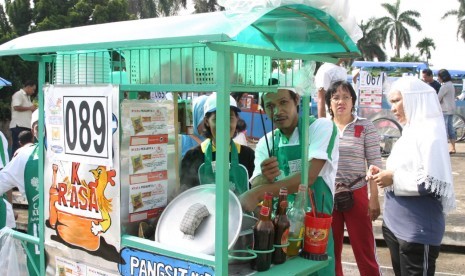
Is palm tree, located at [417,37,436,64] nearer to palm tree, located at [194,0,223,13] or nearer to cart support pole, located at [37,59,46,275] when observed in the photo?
palm tree, located at [194,0,223,13]

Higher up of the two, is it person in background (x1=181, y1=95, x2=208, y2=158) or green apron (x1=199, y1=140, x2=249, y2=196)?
person in background (x1=181, y1=95, x2=208, y2=158)

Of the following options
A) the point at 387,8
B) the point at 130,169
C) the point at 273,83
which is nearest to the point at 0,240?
the point at 130,169

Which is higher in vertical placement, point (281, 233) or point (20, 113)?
point (20, 113)

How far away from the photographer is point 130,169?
95.0 inches

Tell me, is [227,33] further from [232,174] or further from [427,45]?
[427,45]

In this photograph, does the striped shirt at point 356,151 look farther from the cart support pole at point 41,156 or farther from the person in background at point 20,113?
the person in background at point 20,113

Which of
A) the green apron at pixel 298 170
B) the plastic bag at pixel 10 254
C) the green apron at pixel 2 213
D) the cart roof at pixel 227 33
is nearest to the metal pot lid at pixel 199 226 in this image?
the green apron at pixel 298 170

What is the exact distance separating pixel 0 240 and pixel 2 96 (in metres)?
15.5

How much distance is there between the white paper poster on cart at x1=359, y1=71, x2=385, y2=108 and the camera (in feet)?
38.7

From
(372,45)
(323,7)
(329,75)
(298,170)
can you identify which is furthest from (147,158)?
(372,45)

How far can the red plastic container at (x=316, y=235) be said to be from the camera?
247 cm

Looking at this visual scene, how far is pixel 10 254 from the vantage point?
3031mm

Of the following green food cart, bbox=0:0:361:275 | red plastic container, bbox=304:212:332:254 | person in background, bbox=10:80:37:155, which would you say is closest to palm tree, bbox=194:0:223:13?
person in background, bbox=10:80:37:155

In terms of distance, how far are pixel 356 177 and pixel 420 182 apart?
3.04ft
